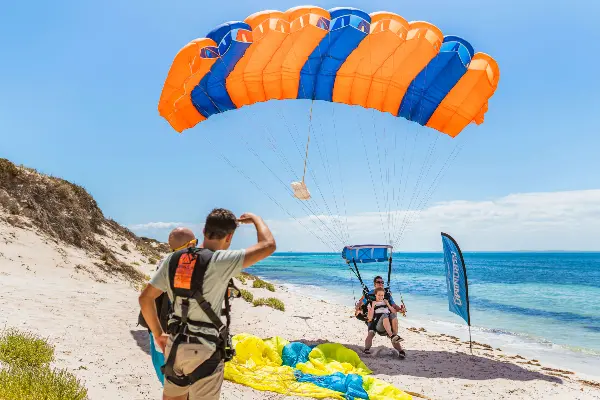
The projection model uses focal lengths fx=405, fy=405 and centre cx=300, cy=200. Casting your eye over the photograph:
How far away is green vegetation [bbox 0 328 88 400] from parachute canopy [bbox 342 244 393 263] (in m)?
6.25

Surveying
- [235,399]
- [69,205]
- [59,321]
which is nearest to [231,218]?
[235,399]

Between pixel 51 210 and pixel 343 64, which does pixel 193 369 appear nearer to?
pixel 343 64

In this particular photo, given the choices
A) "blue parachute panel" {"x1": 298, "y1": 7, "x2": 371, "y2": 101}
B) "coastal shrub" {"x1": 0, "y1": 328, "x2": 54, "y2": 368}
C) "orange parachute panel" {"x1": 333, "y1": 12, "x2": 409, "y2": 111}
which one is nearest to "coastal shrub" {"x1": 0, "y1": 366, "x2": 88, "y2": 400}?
"coastal shrub" {"x1": 0, "y1": 328, "x2": 54, "y2": 368}

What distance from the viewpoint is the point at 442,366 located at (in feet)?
26.4

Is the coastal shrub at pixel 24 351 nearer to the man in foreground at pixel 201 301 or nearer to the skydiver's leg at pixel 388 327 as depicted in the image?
the man in foreground at pixel 201 301

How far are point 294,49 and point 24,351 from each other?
6.96 metres

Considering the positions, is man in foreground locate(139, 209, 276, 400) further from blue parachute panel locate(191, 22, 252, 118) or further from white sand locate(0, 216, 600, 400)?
blue parachute panel locate(191, 22, 252, 118)

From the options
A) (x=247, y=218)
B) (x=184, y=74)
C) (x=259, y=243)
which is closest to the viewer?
(x=259, y=243)

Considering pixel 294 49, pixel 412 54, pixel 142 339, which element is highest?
pixel 294 49

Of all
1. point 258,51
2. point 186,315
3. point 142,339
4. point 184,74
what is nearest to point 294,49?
point 258,51

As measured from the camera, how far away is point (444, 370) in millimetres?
7777

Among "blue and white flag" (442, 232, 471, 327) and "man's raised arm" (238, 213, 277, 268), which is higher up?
"man's raised arm" (238, 213, 277, 268)

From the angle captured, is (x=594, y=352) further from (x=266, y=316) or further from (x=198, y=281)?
(x=198, y=281)

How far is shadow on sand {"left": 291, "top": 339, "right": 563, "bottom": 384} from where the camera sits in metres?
7.47
